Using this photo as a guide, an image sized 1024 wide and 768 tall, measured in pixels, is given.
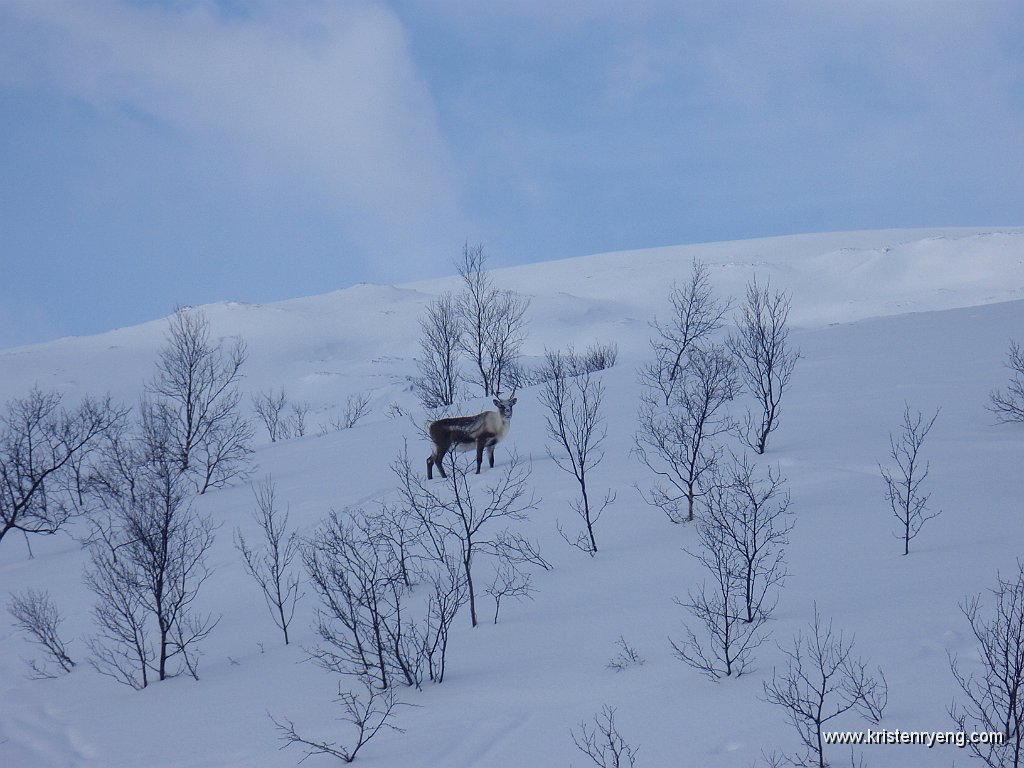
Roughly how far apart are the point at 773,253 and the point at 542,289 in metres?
29.7

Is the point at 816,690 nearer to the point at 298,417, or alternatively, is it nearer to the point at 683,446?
the point at 683,446

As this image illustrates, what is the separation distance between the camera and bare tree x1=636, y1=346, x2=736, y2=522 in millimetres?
13344

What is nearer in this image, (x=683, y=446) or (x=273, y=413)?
(x=683, y=446)

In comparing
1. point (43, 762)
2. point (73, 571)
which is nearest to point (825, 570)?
point (43, 762)

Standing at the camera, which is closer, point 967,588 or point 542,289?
point 967,588

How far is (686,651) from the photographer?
796 cm

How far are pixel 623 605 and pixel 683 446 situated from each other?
21.1 ft

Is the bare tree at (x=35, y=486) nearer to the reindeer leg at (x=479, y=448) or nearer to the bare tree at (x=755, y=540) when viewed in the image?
the reindeer leg at (x=479, y=448)

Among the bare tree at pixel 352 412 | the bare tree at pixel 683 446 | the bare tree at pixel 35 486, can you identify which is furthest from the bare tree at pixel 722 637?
the bare tree at pixel 352 412

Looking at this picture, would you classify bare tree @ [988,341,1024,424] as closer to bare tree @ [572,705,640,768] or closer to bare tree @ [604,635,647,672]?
bare tree @ [604,635,647,672]

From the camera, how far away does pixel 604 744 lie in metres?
6.00

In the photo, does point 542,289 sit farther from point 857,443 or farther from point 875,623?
point 875,623

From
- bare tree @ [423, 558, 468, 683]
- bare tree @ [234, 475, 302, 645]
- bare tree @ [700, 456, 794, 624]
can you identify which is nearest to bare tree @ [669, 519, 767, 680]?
bare tree @ [700, 456, 794, 624]

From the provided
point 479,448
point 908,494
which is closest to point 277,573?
point 479,448
